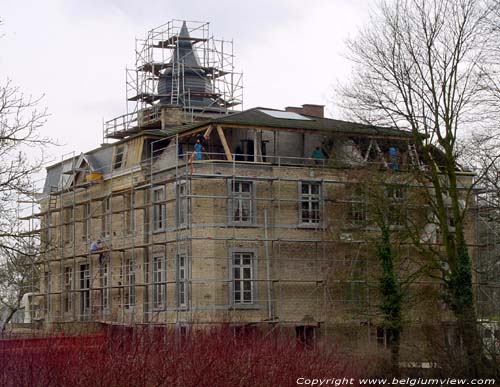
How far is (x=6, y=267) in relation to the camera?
1155 inches

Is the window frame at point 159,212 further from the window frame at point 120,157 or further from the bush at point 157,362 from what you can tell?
the bush at point 157,362

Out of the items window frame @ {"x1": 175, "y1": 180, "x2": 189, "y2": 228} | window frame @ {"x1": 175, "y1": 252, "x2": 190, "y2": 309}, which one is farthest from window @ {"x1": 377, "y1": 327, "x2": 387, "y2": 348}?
window frame @ {"x1": 175, "y1": 180, "x2": 189, "y2": 228}

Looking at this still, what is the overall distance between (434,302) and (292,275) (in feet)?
19.8

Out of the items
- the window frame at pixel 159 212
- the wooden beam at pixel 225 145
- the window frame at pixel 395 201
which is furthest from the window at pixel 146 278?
the window frame at pixel 395 201

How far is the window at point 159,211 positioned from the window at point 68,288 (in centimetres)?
842

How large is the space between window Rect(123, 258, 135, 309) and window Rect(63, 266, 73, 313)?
17.8 ft

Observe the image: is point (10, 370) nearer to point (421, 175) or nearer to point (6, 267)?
point (6, 267)

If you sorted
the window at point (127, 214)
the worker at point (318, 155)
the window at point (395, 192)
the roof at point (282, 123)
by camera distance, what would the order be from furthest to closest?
the window at point (127, 214) < the worker at point (318, 155) < the roof at point (282, 123) < the window at point (395, 192)

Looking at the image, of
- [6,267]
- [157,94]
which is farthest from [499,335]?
[157,94]

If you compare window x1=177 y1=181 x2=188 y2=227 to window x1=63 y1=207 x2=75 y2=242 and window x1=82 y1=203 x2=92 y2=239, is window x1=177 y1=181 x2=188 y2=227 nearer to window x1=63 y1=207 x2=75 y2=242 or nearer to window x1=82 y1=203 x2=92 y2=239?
window x1=82 y1=203 x2=92 y2=239

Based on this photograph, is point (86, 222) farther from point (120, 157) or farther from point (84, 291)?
point (120, 157)

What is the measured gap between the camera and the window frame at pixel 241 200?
47.3 m

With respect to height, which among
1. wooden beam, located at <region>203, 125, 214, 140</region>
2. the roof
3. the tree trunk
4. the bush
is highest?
the roof

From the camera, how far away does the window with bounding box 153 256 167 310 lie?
48781mm
